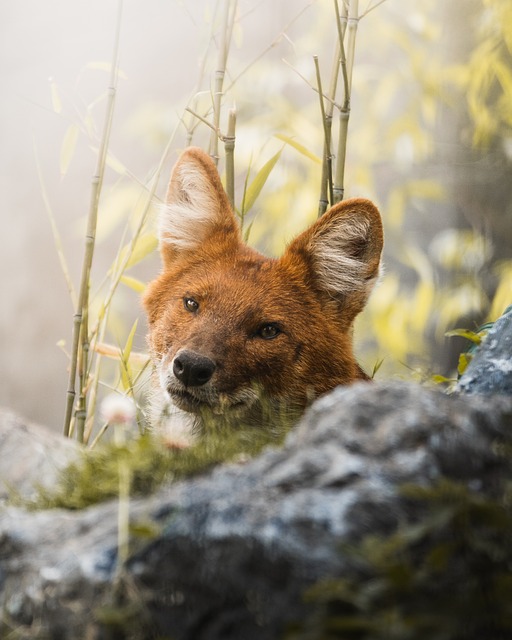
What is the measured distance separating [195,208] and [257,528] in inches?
58.5

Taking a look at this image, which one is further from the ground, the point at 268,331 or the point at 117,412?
the point at 117,412

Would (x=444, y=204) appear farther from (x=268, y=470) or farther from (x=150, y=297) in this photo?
(x=268, y=470)

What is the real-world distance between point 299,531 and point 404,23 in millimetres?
5087

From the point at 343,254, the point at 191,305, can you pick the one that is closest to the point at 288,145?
the point at 343,254

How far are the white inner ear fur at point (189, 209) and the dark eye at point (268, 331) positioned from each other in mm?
378

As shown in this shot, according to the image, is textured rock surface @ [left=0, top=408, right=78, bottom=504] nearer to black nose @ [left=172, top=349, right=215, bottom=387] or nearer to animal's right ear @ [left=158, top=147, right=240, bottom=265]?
black nose @ [left=172, top=349, right=215, bottom=387]

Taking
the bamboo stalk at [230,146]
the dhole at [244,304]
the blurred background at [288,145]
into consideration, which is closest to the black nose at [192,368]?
the dhole at [244,304]

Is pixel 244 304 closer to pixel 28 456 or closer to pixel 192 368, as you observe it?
pixel 192 368

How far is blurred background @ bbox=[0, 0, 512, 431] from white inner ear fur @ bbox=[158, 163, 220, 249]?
2.68 m

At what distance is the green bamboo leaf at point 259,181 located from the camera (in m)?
2.48

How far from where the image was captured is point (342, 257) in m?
2.28

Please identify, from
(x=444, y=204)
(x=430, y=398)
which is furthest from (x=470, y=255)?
(x=430, y=398)

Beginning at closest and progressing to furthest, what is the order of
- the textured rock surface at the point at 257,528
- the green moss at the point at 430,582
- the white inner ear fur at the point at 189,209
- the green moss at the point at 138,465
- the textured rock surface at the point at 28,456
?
the green moss at the point at 430,582 → the textured rock surface at the point at 257,528 → the green moss at the point at 138,465 → the textured rock surface at the point at 28,456 → the white inner ear fur at the point at 189,209

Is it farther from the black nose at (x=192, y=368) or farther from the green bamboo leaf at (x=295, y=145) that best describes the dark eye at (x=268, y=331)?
the green bamboo leaf at (x=295, y=145)
